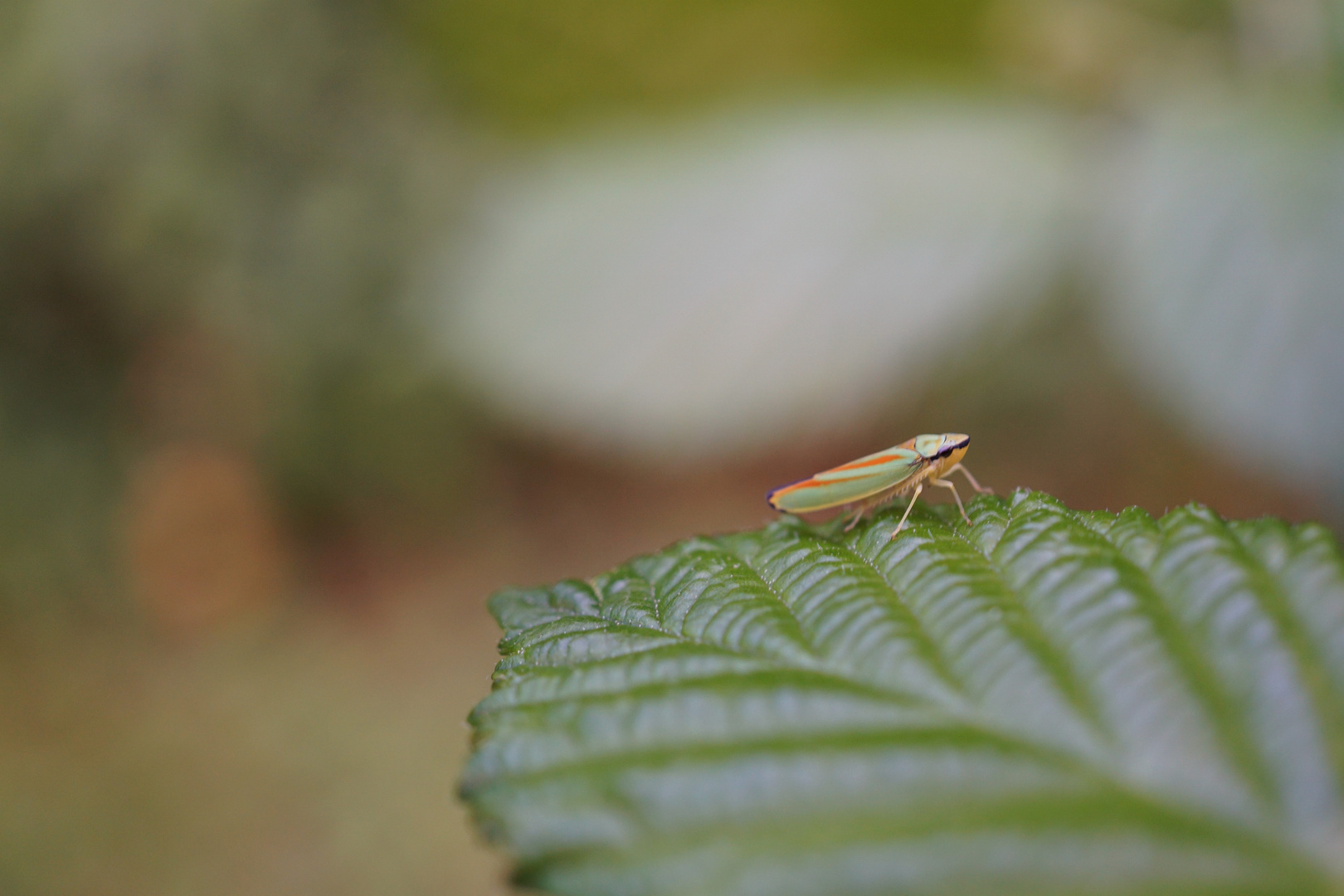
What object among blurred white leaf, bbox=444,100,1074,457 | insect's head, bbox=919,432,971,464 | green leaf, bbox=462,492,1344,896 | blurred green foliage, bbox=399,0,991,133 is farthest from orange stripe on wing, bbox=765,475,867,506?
blurred green foliage, bbox=399,0,991,133

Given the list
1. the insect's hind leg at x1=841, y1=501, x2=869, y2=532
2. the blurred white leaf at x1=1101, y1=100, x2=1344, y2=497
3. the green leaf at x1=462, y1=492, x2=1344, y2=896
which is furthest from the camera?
the blurred white leaf at x1=1101, y1=100, x2=1344, y2=497

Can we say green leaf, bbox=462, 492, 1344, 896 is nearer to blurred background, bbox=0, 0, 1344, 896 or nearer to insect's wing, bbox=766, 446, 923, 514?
insect's wing, bbox=766, 446, 923, 514

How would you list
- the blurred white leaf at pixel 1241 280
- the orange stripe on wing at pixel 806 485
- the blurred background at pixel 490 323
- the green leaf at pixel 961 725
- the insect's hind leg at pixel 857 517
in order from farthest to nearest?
1. the blurred background at pixel 490 323
2. the blurred white leaf at pixel 1241 280
3. the orange stripe on wing at pixel 806 485
4. the insect's hind leg at pixel 857 517
5. the green leaf at pixel 961 725

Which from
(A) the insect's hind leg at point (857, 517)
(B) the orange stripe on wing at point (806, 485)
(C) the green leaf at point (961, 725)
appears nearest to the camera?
(C) the green leaf at point (961, 725)

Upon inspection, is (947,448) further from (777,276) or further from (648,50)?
(648,50)

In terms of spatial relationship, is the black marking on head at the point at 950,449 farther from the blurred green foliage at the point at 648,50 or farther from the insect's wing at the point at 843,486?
the blurred green foliage at the point at 648,50

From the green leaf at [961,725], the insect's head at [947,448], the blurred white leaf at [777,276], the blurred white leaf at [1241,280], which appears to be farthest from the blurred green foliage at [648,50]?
the green leaf at [961,725]

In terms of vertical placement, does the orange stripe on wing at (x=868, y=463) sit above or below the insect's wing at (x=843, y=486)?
above
